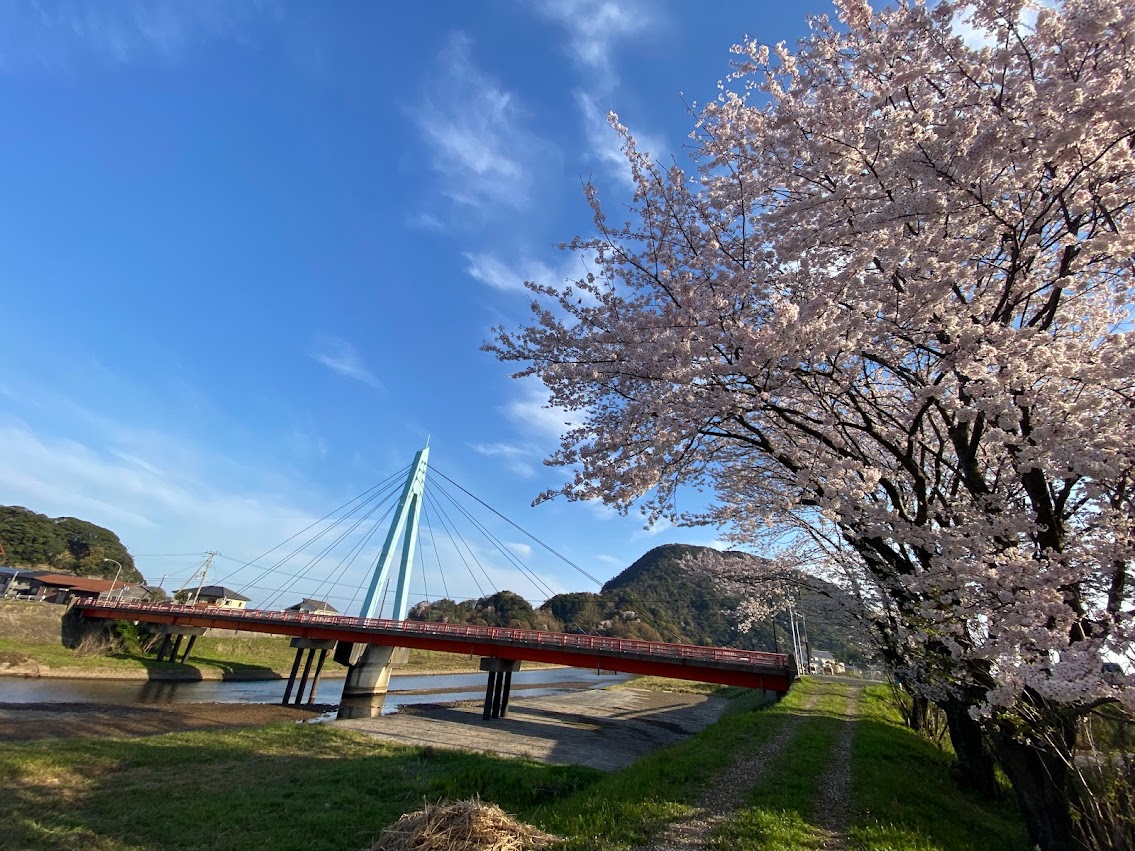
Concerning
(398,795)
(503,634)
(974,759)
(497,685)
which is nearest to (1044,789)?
(974,759)

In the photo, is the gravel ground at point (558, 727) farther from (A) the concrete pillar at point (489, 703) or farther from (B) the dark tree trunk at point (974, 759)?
(B) the dark tree trunk at point (974, 759)

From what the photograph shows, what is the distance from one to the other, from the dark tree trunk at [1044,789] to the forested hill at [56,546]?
3486 inches

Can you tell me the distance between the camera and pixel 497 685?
90.8ft

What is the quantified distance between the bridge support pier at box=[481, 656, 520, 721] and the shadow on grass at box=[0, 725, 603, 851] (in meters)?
Result: 13.4

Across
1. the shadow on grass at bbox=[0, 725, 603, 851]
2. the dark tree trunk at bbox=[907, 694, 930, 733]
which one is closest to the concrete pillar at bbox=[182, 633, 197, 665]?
the shadow on grass at bbox=[0, 725, 603, 851]

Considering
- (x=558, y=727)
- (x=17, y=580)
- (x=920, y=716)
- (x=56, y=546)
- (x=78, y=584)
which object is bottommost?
(x=558, y=727)

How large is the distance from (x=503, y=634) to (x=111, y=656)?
96.0 feet

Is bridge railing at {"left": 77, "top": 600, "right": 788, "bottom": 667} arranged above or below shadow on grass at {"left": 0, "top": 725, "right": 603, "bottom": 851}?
above

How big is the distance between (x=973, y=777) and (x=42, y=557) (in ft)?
304

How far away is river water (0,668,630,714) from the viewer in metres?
24.8

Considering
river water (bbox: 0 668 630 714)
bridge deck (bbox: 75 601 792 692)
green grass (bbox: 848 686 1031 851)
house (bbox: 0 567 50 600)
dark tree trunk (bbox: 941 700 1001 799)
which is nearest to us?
green grass (bbox: 848 686 1031 851)

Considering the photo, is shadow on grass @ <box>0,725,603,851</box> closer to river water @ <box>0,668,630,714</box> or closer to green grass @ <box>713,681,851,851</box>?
green grass @ <box>713,681,851,851</box>

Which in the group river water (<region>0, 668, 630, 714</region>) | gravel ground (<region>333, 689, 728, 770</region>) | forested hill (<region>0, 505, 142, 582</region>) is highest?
forested hill (<region>0, 505, 142, 582</region>)

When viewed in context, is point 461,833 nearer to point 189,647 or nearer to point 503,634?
point 503,634
